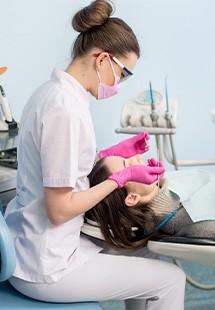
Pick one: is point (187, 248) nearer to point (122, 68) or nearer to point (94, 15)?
point (122, 68)

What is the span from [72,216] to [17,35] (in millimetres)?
1215

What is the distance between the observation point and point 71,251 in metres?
1.38

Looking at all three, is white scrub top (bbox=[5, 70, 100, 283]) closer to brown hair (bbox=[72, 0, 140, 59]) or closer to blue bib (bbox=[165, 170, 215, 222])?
brown hair (bbox=[72, 0, 140, 59])

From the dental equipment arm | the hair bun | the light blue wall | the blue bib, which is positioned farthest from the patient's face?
the light blue wall

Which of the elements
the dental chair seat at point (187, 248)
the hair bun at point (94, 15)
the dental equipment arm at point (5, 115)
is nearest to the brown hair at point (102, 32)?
the hair bun at point (94, 15)

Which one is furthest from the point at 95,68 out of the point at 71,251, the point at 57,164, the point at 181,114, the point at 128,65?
the point at 181,114

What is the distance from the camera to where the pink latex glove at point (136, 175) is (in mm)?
1326

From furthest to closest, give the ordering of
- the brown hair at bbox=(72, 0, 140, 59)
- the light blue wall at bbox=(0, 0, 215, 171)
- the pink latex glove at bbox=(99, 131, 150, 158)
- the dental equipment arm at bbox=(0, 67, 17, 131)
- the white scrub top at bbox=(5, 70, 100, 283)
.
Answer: the light blue wall at bbox=(0, 0, 215, 171) → the dental equipment arm at bbox=(0, 67, 17, 131) → the pink latex glove at bbox=(99, 131, 150, 158) → the brown hair at bbox=(72, 0, 140, 59) → the white scrub top at bbox=(5, 70, 100, 283)

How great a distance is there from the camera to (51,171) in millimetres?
1264

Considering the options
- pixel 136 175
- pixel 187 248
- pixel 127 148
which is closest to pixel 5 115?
pixel 127 148

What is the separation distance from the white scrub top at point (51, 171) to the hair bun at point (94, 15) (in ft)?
0.46

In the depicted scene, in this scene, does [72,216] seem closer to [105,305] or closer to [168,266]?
[168,266]

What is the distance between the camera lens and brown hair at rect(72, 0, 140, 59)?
140 centimetres

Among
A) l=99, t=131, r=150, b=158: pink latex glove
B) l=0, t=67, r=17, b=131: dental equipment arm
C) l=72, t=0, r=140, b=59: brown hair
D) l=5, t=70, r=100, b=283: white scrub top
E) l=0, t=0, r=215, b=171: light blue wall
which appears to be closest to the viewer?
l=5, t=70, r=100, b=283: white scrub top
